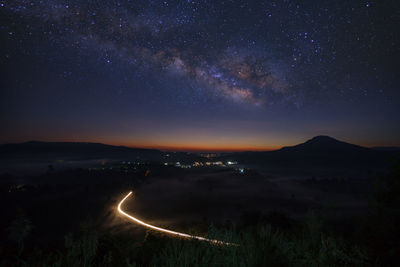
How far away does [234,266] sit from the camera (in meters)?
2.25

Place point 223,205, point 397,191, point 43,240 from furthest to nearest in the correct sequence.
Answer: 1. point 223,205
2. point 43,240
3. point 397,191

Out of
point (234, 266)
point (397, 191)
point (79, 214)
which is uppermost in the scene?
point (234, 266)

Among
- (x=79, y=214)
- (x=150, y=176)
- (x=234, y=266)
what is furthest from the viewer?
(x=150, y=176)

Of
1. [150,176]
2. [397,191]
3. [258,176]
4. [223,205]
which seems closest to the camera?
[397,191]

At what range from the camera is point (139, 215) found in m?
80.4

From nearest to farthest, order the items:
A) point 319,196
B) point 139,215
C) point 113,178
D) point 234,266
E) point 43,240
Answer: point 234,266 < point 43,240 < point 139,215 < point 319,196 < point 113,178

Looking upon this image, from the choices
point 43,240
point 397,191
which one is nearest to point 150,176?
point 43,240

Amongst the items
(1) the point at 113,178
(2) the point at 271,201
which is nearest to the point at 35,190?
(1) the point at 113,178

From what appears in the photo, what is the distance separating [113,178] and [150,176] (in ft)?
96.4

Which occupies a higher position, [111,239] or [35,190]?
[111,239]

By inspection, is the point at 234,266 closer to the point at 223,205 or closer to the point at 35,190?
the point at 223,205

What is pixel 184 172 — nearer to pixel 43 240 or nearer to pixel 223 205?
pixel 223 205

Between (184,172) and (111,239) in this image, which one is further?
(184,172)

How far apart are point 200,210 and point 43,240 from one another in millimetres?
59527
